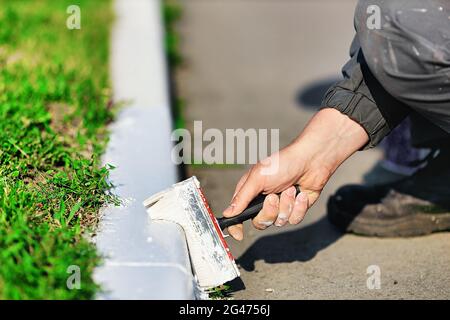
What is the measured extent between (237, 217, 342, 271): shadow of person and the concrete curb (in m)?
0.44

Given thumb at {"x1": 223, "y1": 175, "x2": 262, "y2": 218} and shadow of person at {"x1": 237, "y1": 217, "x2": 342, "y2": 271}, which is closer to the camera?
thumb at {"x1": 223, "y1": 175, "x2": 262, "y2": 218}

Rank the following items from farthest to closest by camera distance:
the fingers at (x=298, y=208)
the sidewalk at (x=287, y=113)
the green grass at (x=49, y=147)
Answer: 1. the sidewalk at (x=287, y=113)
2. the fingers at (x=298, y=208)
3. the green grass at (x=49, y=147)

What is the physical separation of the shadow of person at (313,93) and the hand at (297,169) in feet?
6.41

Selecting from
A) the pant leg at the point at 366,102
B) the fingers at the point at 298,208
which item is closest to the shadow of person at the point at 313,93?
the pant leg at the point at 366,102

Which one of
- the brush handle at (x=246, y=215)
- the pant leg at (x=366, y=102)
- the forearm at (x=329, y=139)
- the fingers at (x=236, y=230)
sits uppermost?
the pant leg at (x=366, y=102)

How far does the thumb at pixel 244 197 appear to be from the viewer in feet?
7.76

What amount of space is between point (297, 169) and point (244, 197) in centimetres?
21

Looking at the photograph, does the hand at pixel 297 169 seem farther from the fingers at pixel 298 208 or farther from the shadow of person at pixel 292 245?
the shadow of person at pixel 292 245

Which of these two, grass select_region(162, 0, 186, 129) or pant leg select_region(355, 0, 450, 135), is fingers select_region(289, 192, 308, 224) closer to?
pant leg select_region(355, 0, 450, 135)

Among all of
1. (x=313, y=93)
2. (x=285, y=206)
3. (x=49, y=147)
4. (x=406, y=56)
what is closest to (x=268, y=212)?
(x=285, y=206)

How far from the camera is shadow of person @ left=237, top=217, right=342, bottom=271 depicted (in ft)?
9.25

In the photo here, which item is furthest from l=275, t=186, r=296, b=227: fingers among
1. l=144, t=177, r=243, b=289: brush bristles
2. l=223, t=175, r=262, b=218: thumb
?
l=144, t=177, r=243, b=289: brush bristles

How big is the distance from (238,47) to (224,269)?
342 centimetres
